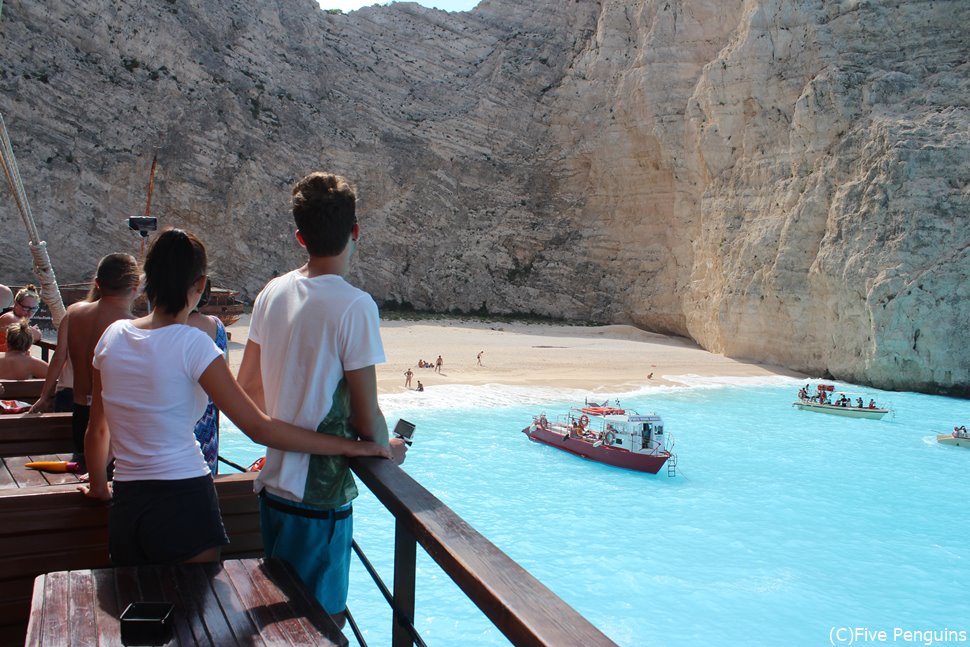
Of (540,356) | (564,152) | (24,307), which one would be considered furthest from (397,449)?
(564,152)

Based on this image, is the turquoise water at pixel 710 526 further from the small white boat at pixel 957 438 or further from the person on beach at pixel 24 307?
the person on beach at pixel 24 307

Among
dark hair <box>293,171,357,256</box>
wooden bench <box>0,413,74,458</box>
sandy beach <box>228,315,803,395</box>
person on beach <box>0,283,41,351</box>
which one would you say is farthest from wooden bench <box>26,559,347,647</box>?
sandy beach <box>228,315,803,395</box>

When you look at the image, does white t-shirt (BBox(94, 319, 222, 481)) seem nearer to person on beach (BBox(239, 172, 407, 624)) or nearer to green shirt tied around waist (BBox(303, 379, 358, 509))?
person on beach (BBox(239, 172, 407, 624))

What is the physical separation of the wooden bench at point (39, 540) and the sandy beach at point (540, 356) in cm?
1764

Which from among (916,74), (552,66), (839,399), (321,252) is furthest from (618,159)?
(321,252)

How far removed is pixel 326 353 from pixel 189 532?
2.66 feet

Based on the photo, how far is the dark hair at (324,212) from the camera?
2.23 metres

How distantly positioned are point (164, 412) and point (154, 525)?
0.38 m

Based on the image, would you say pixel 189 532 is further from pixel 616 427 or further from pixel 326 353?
pixel 616 427

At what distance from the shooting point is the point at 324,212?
226 centimetres

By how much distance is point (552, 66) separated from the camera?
4525 centimetres

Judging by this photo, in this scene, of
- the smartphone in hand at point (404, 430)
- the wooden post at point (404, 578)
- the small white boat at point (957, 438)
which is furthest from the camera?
the small white boat at point (957, 438)

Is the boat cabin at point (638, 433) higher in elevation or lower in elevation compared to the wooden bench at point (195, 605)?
lower

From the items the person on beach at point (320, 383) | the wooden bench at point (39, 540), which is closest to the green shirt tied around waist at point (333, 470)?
the person on beach at point (320, 383)
